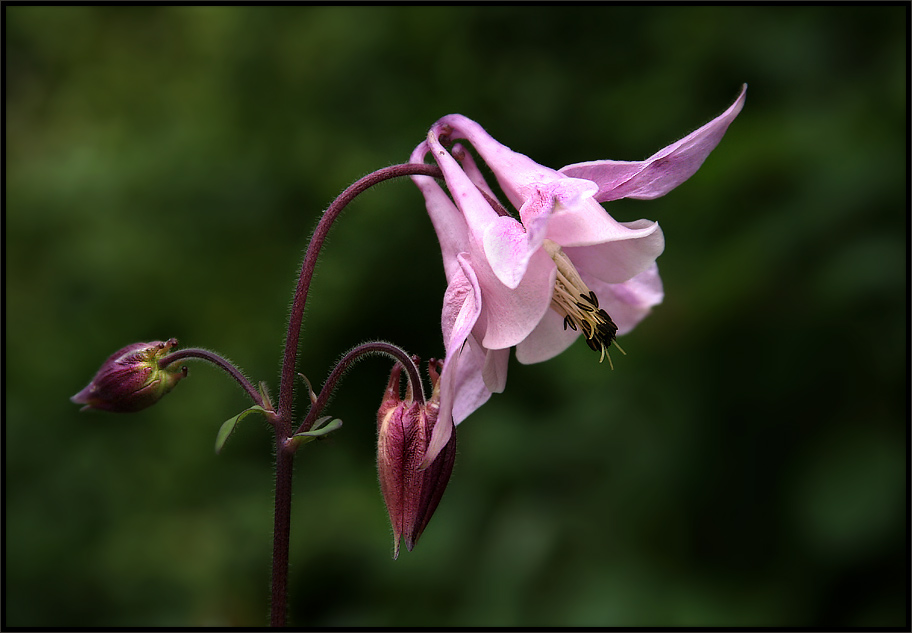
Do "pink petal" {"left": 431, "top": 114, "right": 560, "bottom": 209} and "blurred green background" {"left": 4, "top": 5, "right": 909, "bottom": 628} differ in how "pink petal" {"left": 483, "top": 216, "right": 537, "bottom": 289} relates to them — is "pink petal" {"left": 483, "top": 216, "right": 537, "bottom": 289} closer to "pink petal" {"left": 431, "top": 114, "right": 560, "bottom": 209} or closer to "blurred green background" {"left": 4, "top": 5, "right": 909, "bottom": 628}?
"pink petal" {"left": 431, "top": 114, "right": 560, "bottom": 209}

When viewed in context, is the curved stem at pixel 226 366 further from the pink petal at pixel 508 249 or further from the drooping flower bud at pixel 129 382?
the pink petal at pixel 508 249

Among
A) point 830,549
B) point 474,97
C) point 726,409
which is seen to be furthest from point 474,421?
point 474,97

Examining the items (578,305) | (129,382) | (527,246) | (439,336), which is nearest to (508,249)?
(527,246)

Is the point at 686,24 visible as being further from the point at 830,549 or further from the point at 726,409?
the point at 830,549

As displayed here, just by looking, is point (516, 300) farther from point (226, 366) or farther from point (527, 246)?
point (226, 366)

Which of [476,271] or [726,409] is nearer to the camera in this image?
[476,271]
